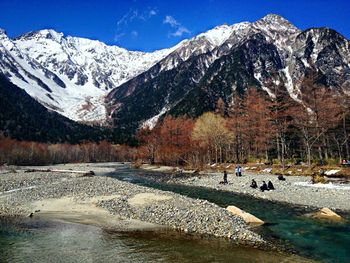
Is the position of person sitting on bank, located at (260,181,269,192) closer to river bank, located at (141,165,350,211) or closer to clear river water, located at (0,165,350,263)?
river bank, located at (141,165,350,211)

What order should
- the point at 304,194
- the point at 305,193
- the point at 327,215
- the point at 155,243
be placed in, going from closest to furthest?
the point at 155,243 < the point at 327,215 < the point at 304,194 < the point at 305,193

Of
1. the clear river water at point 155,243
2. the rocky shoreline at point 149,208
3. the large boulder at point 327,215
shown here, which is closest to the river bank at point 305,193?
the large boulder at point 327,215

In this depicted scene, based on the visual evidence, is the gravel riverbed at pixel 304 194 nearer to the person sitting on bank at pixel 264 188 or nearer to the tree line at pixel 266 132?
the person sitting on bank at pixel 264 188

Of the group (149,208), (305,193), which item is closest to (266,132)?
(305,193)

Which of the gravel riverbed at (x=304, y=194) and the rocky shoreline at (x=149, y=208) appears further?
the gravel riverbed at (x=304, y=194)

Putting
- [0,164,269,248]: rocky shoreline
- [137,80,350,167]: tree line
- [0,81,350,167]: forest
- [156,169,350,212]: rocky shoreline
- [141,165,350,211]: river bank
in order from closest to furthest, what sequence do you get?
[0,164,269,248]: rocky shoreline < [156,169,350,212]: rocky shoreline < [141,165,350,211]: river bank < [137,80,350,167]: tree line < [0,81,350,167]: forest

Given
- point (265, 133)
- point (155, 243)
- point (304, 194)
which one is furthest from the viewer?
point (265, 133)

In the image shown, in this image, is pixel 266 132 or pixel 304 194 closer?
pixel 304 194

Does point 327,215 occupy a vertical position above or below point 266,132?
below

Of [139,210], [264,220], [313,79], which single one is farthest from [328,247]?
[313,79]

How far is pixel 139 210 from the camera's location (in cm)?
3378

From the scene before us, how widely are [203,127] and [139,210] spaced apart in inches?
2820

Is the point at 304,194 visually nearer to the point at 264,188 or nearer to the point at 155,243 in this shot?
the point at 264,188

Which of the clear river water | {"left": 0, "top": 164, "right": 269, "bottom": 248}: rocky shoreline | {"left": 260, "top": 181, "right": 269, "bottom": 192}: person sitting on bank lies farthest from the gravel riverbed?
{"left": 0, "top": 164, "right": 269, "bottom": 248}: rocky shoreline
